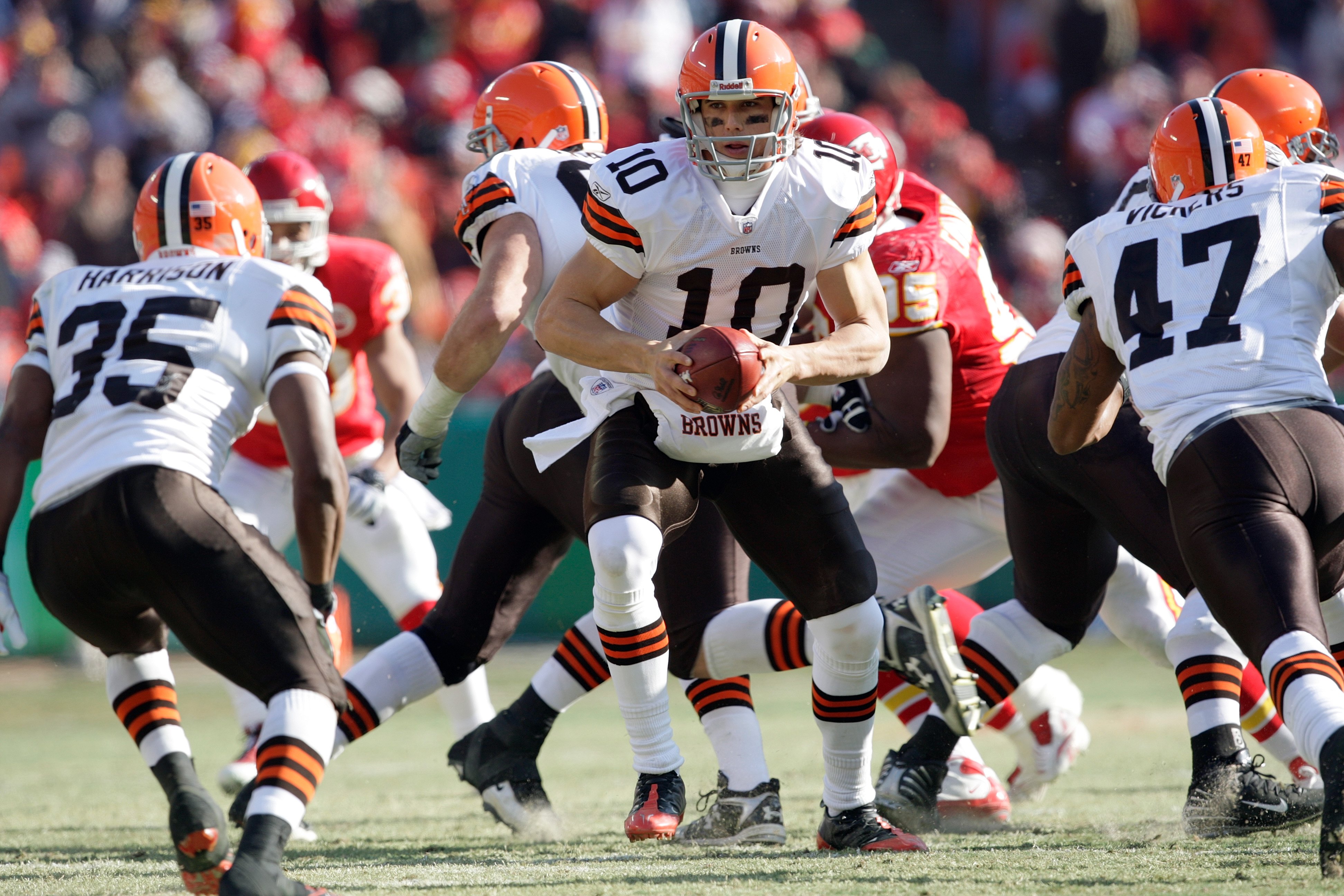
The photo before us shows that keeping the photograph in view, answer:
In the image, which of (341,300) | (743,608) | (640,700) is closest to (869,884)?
(640,700)

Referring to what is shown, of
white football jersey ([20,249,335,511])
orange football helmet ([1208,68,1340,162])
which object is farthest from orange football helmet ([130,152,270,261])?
orange football helmet ([1208,68,1340,162])

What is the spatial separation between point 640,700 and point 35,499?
4.59ft

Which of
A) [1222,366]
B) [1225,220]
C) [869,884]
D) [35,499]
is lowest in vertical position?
[869,884]

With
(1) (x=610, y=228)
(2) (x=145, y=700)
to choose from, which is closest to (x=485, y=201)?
Result: (1) (x=610, y=228)

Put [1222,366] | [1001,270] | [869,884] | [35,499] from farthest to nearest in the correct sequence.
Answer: [1001,270]
[35,499]
[1222,366]
[869,884]

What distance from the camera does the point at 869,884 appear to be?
2865mm

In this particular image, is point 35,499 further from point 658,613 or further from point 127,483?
point 658,613

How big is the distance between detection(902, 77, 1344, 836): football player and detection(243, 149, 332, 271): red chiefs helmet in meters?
2.54

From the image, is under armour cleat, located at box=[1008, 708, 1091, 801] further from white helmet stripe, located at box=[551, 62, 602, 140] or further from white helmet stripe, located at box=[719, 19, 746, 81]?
white helmet stripe, located at box=[719, 19, 746, 81]

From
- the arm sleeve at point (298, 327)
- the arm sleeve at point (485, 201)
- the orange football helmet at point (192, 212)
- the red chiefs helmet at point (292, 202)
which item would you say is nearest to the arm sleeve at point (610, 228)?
the arm sleeve at point (485, 201)

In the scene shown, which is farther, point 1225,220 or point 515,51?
point 515,51

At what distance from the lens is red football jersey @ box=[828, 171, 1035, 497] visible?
14.2 feet

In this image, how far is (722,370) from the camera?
121 inches

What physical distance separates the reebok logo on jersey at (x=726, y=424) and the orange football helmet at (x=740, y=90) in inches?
20.6
